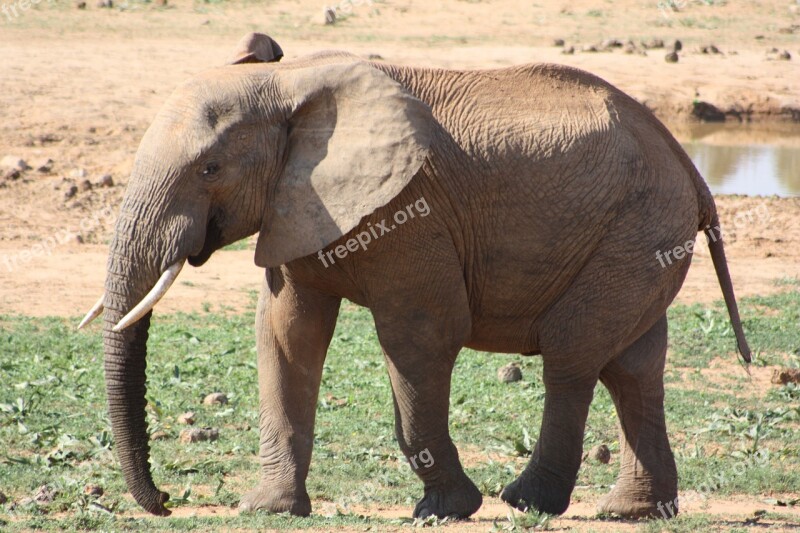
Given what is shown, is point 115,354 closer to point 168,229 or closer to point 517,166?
point 168,229

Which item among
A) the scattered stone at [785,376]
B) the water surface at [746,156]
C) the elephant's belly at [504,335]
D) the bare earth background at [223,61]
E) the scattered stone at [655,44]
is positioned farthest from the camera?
the scattered stone at [655,44]

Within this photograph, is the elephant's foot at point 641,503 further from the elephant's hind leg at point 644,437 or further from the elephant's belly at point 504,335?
the elephant's belly at point 504,335

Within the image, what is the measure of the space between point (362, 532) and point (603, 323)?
148cm

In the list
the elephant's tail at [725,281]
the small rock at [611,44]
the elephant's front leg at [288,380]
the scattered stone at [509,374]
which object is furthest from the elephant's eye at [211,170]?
the small rock at [611,44]

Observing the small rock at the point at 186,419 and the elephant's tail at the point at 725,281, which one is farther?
the small rock at the point at 186,419

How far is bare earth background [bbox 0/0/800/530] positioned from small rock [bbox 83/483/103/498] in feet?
6.48

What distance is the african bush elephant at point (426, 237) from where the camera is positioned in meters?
5.21

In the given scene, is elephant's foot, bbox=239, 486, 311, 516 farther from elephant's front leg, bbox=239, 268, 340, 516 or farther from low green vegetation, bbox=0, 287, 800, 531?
low green vegetation, bbox=0, 287, 800, 531

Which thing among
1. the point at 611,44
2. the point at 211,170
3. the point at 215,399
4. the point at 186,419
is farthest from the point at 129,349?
the point at 611,44

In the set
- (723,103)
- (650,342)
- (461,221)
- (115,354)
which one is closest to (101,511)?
(115,354)

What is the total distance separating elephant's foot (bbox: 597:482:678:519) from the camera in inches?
255

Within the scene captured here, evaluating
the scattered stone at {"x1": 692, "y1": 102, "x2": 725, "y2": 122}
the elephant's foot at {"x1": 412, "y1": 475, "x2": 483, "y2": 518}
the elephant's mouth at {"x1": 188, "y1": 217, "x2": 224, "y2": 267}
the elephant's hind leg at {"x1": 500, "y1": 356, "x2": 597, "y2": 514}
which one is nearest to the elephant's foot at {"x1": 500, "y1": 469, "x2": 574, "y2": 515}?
the elephant's hind leg at {"x1": 500, "y1": 356, "x2": 597, "y2": 514}

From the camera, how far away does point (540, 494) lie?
6.10m

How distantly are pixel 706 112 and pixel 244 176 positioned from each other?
18373mm
